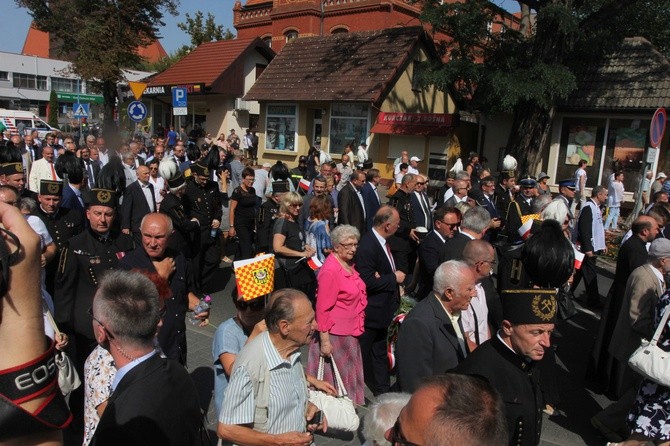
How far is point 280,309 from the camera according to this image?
2.92 m

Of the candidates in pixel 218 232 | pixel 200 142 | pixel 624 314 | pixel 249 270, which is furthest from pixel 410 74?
pixel 249 270

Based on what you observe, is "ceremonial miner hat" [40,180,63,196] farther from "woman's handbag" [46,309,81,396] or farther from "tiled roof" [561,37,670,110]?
"tiled roof" [561,37,670,110]

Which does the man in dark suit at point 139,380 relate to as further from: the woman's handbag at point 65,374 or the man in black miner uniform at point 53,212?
the man in black miner uniform at point 53,212

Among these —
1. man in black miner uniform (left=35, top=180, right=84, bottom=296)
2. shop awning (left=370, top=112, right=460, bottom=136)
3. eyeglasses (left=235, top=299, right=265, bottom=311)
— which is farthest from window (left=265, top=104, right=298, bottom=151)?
eyeglasses (left=235, top=299, right=265, bottom=311)

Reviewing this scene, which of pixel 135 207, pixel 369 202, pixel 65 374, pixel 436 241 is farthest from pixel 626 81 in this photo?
pixel 65 374

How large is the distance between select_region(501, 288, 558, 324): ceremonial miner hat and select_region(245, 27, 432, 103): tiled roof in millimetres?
18346

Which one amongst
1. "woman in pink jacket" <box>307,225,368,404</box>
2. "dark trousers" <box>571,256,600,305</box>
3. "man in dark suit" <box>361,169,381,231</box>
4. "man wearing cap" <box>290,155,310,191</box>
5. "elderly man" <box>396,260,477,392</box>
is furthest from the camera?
"man wearing cap" <box>290,155,310,191</box>

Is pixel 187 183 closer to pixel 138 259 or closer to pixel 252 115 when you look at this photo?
pixel 138 259

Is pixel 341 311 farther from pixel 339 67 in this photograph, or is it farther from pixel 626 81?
pixel 339 67

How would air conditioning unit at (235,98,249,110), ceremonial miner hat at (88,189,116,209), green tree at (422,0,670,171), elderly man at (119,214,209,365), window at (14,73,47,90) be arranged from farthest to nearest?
window at (14,73,47,90)
air conditioning unit at (235,98,249,110)
green tree at (422,0,670,171)
ceremonial miner hat at (88,189,116,209)
elderly man at (119,214,209,365)

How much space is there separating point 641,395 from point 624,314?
132cm

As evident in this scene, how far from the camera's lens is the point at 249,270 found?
338cm

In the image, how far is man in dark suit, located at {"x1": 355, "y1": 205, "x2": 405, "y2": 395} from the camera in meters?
5.27

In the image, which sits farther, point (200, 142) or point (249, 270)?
point (200, 142)
